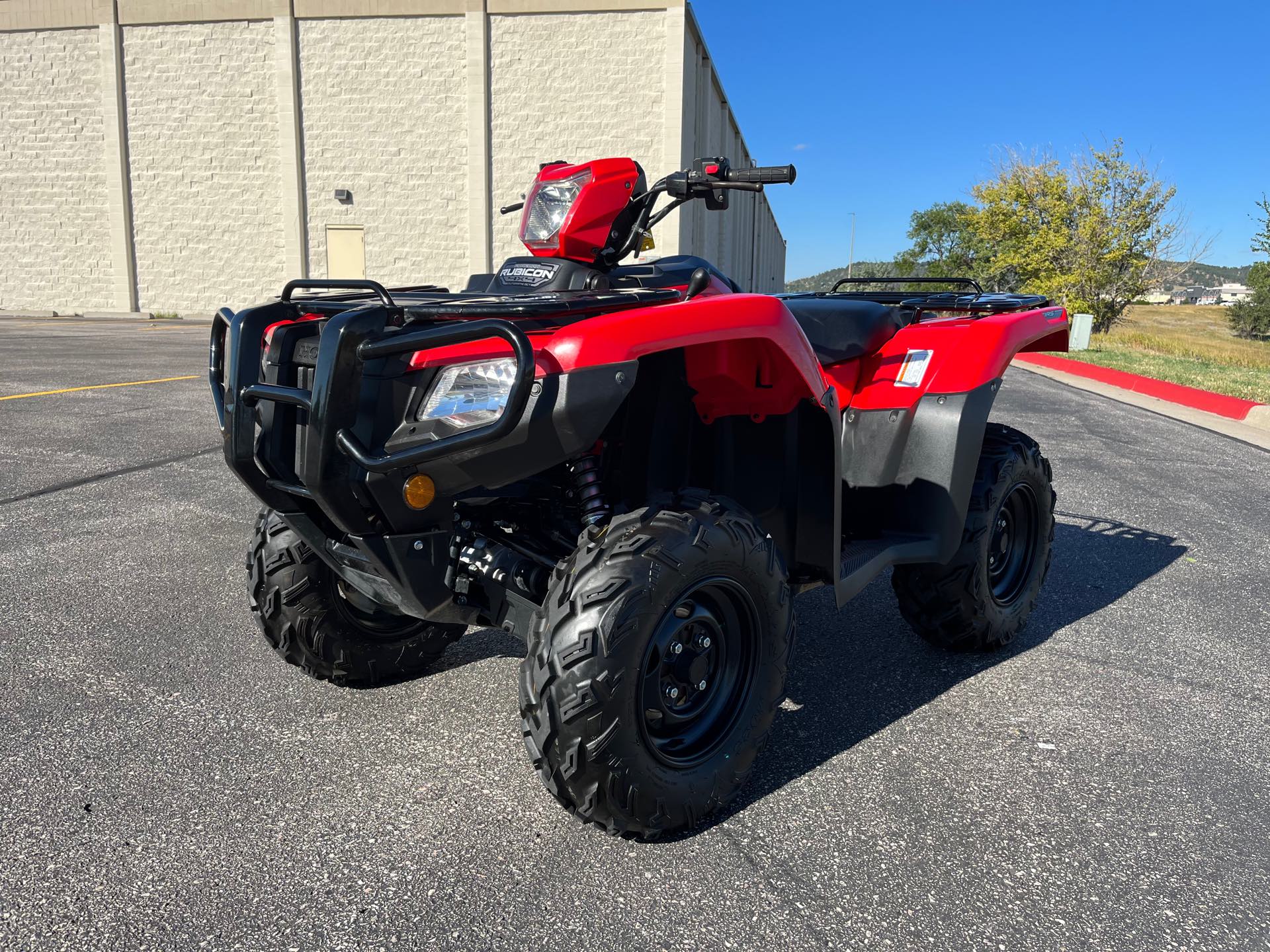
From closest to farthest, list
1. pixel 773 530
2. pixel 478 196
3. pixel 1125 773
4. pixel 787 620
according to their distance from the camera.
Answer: pixel 787 620
pixel 1125 773
pixel 773 530
pixel 478 196

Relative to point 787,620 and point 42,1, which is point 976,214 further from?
point 787,620

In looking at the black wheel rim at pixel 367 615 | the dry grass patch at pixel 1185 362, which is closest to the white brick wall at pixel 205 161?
the dry grass patch at pixel 1185 362

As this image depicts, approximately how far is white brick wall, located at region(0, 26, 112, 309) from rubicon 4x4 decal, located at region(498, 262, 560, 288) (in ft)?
102

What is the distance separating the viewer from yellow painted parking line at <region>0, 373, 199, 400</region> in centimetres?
894

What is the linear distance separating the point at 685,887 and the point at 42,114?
111 feet

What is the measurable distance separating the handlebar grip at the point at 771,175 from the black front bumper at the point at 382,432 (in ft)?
3.65

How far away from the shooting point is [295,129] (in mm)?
27469

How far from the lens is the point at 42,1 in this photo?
28.2m

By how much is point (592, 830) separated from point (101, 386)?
9612 millimetres

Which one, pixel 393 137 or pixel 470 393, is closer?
pixel 470 393

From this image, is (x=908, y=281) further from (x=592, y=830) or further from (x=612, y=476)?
(x=592, y=830)

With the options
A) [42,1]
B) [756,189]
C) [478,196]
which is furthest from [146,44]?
[756,189]

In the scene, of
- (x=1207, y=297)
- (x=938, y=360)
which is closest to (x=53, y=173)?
(x=938, y=360)

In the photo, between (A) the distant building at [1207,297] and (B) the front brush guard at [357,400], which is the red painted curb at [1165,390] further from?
(A) the distant building at [1207,297]
